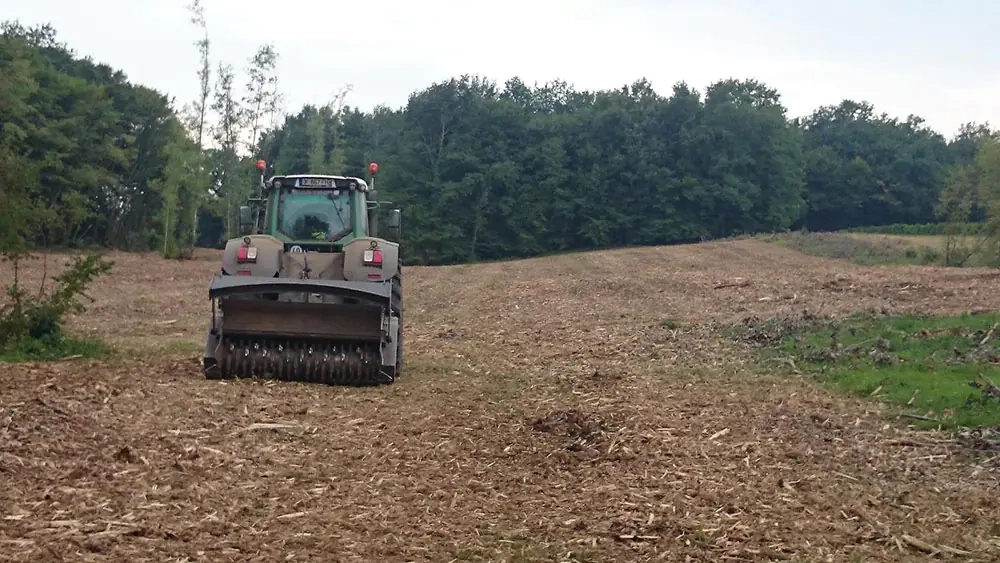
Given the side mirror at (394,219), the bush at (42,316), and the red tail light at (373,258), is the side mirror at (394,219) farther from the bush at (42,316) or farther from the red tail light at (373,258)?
the bush at (42,316)

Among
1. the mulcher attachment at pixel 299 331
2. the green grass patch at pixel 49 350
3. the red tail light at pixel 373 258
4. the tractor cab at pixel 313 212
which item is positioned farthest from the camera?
the tractor cab at pixel 313 212

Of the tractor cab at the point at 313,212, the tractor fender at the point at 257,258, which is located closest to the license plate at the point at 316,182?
the tractor cab at the point at 313,212

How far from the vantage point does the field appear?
5609 mm

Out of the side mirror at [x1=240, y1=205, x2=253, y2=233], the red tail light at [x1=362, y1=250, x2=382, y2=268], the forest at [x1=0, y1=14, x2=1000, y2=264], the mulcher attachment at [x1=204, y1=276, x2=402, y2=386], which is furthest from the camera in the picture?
the forest at [x1=0, y1=14, x2=1000, y2=264]

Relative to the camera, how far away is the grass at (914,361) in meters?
9.41

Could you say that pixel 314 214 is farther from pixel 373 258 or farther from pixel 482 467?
pixel 482 467

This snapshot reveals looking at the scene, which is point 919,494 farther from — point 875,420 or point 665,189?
point 665,189

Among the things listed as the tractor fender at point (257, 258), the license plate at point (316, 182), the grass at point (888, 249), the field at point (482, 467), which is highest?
the grass at point (888, 249)

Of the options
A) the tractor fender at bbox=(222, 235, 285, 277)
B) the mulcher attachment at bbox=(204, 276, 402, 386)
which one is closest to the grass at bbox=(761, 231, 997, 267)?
the tractor fender at bbox=(222, 235, 285, 277)

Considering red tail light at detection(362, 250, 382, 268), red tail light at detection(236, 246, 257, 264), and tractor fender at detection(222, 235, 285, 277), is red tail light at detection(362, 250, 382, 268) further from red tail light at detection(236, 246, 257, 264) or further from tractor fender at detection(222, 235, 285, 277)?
red tail light at detection(236, 246, 257, 264)

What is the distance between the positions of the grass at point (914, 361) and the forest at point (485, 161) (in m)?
33.6

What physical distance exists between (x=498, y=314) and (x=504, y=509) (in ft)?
46.8

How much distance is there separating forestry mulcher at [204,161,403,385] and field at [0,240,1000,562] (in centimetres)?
36

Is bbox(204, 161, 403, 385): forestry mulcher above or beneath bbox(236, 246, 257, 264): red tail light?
beneath
